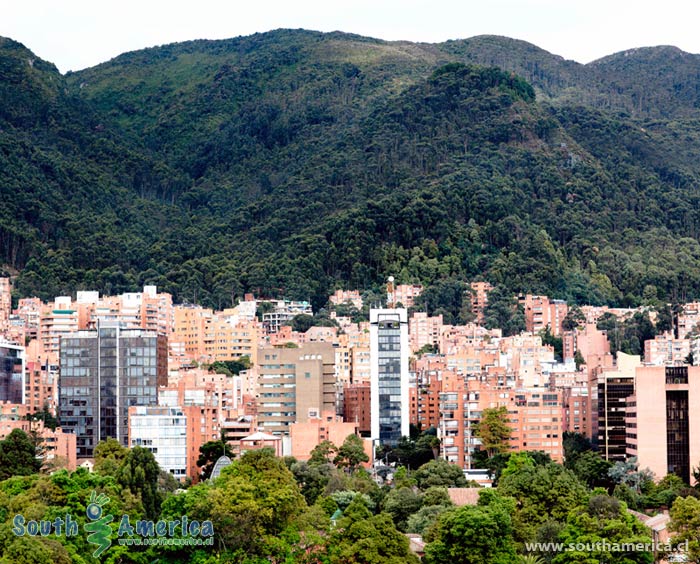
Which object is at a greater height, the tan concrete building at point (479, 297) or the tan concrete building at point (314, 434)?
the tan concrete building at point (479, 297)

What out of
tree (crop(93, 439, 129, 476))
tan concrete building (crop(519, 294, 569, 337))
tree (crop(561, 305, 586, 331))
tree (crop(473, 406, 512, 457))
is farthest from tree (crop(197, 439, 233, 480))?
tree (crop(561, 305, 586, 331))

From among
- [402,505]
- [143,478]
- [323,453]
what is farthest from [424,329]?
[143,478]

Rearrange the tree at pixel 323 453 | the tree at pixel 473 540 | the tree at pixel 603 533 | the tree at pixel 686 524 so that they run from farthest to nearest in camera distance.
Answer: the tree at pixel 323 453
the tree at pixel 686 524
the tree at pixel 473 540
the tree at pixel 603 533

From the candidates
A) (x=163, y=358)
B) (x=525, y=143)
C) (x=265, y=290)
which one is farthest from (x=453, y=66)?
(x=163, y=358)

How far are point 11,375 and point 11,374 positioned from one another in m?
0.08

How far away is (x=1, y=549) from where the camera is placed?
46625 millimetres

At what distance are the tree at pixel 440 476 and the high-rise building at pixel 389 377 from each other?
52.2ft

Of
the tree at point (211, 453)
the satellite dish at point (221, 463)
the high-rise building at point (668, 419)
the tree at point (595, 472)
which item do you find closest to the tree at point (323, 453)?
the satellite dish at point (221, 463)

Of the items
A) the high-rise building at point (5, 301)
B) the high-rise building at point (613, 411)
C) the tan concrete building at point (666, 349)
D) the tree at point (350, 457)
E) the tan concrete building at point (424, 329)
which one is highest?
the high-rise building at point (5, 301)

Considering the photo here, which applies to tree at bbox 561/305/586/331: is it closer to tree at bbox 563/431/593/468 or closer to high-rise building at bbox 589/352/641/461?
tree at bbox 563/431/593/468

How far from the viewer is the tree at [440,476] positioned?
70.9 meters

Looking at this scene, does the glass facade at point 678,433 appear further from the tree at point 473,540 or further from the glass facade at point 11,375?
the glass facade at point 11,375

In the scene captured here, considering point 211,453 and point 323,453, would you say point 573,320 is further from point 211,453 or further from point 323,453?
point 211,453

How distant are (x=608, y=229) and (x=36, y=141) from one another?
70.1 m
